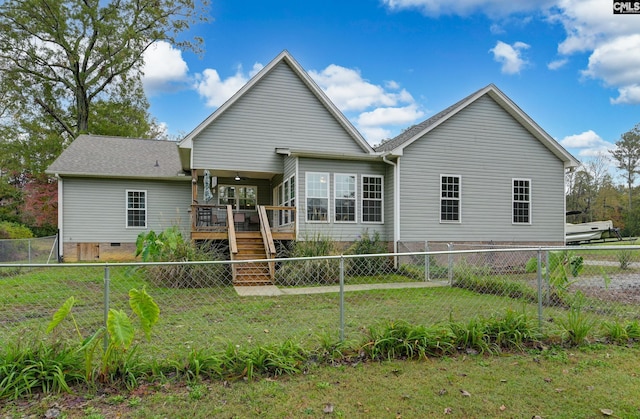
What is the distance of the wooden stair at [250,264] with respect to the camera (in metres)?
9.78

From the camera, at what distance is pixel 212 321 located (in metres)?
5.90

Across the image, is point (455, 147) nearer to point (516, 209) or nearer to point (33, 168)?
point (516, 209)

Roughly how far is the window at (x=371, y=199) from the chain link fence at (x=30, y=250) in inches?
461

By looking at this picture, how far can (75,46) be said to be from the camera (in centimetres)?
2358

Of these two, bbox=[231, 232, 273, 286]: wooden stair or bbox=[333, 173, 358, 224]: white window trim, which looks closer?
bbox=[231, 232, 273, 286]: wooden stair

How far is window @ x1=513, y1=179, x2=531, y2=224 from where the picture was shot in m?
13.7

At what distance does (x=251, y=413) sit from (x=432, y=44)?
53.3 ft

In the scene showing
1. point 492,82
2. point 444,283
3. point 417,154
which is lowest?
point 444,283

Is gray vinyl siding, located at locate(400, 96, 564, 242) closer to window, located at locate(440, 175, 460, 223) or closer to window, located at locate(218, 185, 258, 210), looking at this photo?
window, located at locate(440, 175, 460, 223)

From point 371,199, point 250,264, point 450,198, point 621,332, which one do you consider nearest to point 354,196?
point 371,199

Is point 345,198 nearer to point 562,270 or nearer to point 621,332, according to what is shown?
point 562,270

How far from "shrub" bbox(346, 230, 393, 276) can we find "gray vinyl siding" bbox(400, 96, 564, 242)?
0.88 m

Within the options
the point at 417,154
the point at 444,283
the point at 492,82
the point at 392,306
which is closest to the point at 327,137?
the point at 417,154

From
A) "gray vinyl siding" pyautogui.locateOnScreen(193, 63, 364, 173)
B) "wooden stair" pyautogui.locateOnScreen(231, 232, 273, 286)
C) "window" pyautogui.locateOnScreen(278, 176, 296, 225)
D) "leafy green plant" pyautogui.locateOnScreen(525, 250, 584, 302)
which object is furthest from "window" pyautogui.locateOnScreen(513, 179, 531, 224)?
"wooden stair" pyautogui.locateOnScreen(231, 232, 273, 286)
